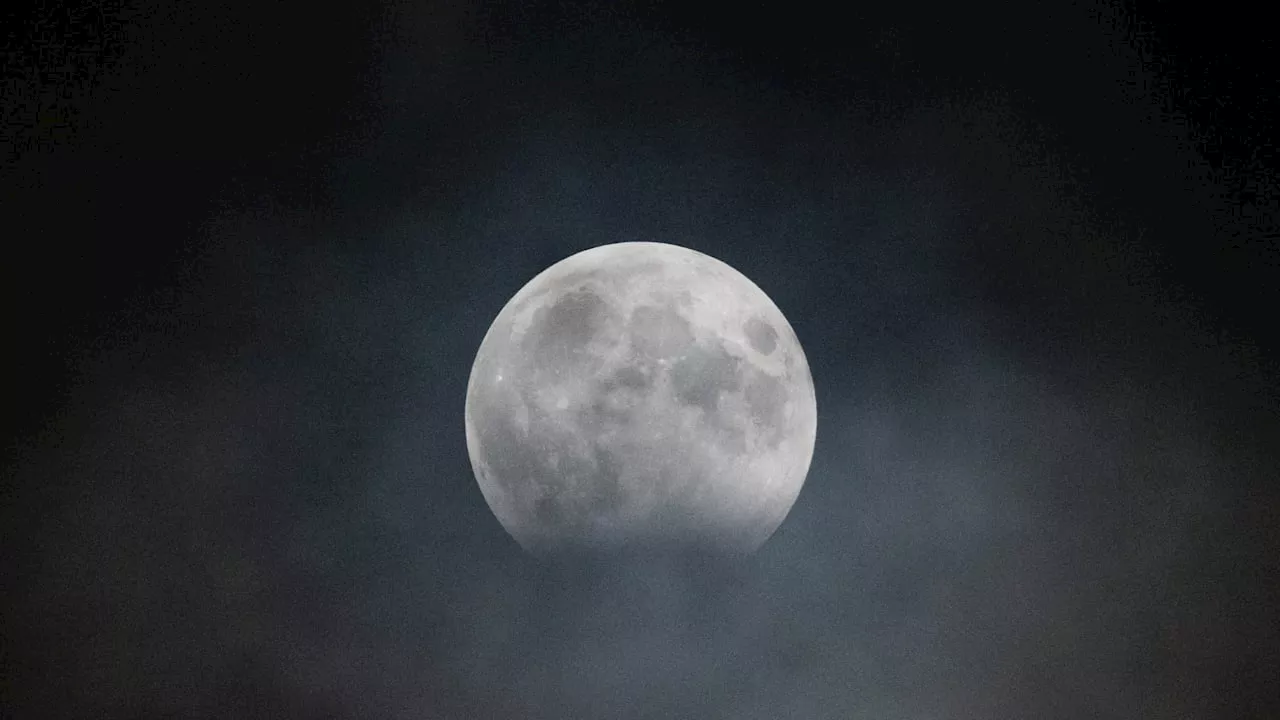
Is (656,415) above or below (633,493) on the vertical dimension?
above

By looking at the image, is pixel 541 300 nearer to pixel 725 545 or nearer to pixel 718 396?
pixel 718 396

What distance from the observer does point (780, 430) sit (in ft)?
7.92

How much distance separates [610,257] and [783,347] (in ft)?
1.91

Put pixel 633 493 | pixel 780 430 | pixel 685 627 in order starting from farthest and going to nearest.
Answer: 1. pixel 685 627
2. pixel 780 430
3. pixel 633 493

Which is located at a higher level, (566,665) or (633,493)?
(633,493)

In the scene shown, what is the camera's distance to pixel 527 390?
2338mm

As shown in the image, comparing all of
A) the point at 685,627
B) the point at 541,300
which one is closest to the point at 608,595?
the point at 685,627

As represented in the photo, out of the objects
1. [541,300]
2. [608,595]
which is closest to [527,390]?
[541,300]

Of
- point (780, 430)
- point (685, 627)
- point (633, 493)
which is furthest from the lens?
point (685, 627)

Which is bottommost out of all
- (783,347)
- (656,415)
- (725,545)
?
(725,545)

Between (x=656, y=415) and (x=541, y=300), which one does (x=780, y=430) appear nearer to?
(x=656, y=415)

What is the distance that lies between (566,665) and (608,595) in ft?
0.99

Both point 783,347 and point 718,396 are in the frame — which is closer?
point 718,396

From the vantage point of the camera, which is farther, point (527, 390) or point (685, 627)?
point (685, 627)
